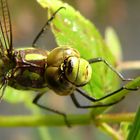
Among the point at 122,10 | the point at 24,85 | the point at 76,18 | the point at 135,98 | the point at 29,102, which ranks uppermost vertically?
the point at 76,18

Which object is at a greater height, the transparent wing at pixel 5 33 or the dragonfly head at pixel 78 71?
the transparent wing at pixel 5 33

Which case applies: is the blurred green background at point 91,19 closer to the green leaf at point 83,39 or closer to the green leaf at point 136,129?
the green leaf at point 83,39

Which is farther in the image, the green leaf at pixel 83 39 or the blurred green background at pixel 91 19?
the blurred green background at pixel 91 19

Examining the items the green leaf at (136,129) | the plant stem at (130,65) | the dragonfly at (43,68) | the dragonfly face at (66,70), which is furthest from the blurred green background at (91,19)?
the green leaf at (136,129)

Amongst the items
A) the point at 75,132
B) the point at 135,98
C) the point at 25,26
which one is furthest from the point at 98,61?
the point at 25,26

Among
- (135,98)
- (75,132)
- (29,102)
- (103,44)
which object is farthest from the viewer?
(135,98)

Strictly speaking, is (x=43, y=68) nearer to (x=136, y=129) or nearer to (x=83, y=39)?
(x=83, y=39)

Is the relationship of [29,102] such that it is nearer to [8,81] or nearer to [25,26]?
[8,81]
